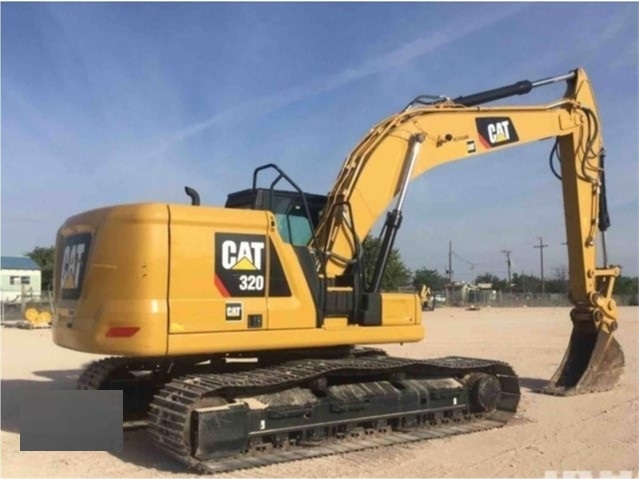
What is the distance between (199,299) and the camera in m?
7.44

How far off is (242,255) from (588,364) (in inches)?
257

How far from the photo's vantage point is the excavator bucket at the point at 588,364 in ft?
37.8

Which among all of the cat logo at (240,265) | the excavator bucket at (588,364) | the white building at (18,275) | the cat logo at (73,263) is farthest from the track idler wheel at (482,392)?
the white building at (18,275)

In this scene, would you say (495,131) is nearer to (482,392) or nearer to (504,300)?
(482,392)

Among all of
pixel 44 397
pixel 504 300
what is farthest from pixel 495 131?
pixel 504 300

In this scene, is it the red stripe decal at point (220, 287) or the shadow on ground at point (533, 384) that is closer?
the red stripe decal at point (220, 287)

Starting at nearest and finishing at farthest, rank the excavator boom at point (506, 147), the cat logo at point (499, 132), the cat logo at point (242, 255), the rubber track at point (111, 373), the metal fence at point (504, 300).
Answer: the cat logo at point (242, 255) → the rubber track at point (111, 373) → the excavator boom at point (506, 147) → the cat logo at point (499, 132) → the metal fence at point (504, 300)

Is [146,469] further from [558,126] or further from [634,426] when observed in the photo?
[558,126]

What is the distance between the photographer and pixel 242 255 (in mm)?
7828

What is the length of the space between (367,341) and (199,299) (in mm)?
2284

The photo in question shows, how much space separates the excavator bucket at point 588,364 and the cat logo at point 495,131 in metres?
3.29
